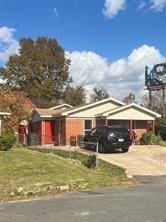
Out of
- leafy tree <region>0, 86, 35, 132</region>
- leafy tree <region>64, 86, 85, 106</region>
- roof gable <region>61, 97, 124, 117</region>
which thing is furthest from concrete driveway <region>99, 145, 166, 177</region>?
leafy tree <region>64, 86, 85, 106</region>

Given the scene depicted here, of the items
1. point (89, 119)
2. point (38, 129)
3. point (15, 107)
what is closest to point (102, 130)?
point (89, 119)

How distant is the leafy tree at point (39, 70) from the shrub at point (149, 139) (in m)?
33.4

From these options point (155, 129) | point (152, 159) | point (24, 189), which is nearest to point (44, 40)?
point (155, 129)

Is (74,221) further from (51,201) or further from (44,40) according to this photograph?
(44,40)

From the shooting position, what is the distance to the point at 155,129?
1708 inches

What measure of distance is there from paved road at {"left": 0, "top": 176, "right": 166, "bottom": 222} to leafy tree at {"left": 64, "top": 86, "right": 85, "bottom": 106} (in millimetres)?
60183

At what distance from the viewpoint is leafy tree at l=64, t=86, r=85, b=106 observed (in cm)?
7578

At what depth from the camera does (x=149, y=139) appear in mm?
38906

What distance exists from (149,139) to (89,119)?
540cm

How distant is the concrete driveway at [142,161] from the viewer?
22.4 meters

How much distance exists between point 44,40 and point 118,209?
7022cm

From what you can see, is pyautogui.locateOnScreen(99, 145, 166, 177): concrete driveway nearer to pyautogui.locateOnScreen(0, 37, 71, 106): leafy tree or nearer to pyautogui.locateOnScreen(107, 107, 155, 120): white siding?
pyautogui.locateOnScreen(107, 107, 155, 120): white siding

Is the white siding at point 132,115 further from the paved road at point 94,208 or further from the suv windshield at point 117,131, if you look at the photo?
the paved road at point 94,208

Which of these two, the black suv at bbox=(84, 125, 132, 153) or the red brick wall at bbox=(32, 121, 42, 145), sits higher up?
the red brick wall at bbox=(32, 121, 42, 145)
